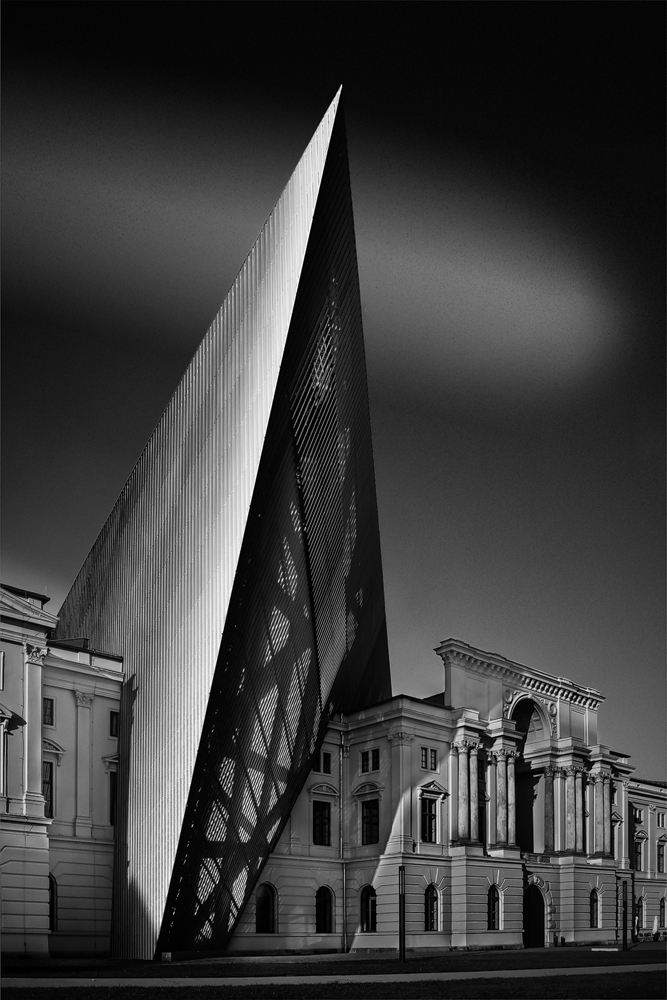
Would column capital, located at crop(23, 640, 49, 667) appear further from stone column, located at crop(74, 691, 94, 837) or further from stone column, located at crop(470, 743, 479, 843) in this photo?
stone column, located at crop(470, 743, 479, 843)

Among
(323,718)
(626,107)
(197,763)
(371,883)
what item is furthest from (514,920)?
(626,107)

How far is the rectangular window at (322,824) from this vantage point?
4713cm

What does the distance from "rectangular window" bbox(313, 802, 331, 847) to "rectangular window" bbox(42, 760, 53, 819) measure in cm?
1443

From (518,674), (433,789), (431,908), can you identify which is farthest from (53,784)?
(518,674)

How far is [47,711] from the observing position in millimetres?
36938

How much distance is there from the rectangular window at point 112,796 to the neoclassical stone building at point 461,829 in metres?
7.87

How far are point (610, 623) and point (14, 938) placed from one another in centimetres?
2188

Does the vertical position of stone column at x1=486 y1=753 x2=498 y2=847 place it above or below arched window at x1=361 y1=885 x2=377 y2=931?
above

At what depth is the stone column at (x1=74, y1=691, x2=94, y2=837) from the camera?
120ft

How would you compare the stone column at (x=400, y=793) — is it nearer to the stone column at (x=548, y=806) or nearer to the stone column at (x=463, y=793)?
the stone column at (x=463, y=793)

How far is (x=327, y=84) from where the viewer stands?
29.1 metres

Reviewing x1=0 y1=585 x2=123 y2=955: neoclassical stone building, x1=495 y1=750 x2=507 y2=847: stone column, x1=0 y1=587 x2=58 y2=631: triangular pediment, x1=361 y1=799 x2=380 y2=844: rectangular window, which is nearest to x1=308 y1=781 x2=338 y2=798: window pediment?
x1=361 y1=799 x2=380 y2=844: rectangular window

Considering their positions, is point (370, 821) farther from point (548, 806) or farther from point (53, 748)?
point (53, 748)

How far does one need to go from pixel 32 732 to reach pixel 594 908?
3485 centimetres
